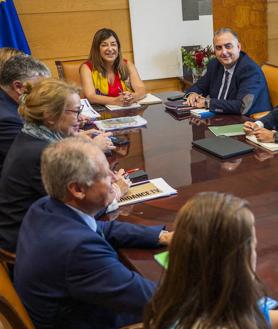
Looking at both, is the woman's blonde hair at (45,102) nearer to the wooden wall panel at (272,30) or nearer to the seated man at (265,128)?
the seated man at (265,128)

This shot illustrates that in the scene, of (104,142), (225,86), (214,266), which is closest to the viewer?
(214,266)

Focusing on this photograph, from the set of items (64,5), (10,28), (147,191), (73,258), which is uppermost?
(64,5)

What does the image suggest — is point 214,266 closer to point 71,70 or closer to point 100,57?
point 100,57

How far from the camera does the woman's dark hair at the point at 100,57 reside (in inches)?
138

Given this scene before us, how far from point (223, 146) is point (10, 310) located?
1.34 meters

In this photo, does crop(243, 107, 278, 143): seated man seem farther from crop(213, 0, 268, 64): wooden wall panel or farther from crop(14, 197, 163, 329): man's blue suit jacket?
crop(213, 0, 268, 64): wooden wall panel

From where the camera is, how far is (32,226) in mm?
1203

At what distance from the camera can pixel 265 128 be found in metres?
2.38

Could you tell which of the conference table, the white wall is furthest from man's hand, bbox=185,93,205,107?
the white wall

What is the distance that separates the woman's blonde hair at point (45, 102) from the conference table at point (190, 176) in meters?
0.45

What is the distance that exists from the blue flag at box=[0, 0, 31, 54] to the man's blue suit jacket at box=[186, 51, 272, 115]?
1979 mm

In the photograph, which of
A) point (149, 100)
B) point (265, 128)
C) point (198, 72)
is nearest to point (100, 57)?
point (149, 100)

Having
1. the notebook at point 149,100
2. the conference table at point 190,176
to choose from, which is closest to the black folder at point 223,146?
the conference table at point 190,176

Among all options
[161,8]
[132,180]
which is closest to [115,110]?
[132,180]
